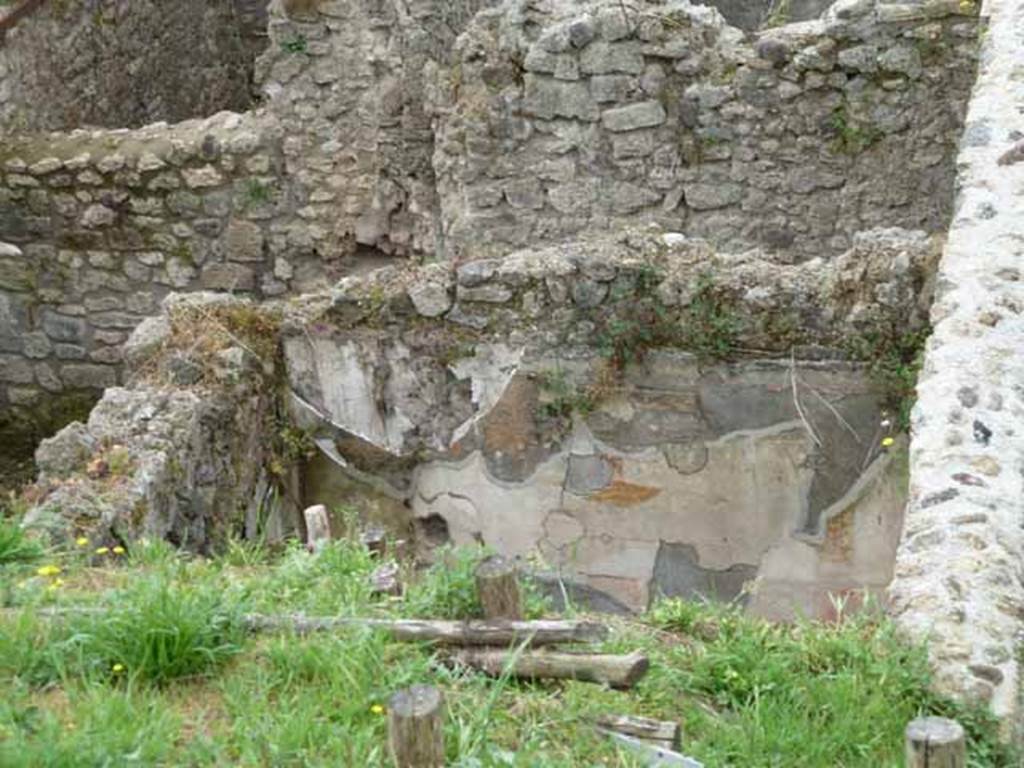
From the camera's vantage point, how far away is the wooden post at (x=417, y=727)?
3248 millimetres

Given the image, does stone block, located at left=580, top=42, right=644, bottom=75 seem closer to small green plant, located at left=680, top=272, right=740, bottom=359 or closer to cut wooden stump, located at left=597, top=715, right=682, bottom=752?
small green plant, located at left=680, top=272, right=740, bottom=359

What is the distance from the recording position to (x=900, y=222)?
7629 millimetres

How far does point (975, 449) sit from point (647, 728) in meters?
1.35

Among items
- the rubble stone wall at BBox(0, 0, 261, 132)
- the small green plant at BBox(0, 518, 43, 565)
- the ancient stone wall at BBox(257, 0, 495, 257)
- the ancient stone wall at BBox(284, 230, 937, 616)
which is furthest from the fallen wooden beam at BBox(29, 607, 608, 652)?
the rubble stone wall at BBox(0, 0, 261, 132)

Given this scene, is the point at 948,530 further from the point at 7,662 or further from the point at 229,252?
the point at 229,252

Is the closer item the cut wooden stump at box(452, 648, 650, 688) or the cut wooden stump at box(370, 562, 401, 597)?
the cut wooden stump at box(452, 648, 650, 688)

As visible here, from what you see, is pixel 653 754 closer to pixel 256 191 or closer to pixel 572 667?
pixel 572 667

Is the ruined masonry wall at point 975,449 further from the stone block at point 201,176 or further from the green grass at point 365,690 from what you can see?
the stone block at point 201,176

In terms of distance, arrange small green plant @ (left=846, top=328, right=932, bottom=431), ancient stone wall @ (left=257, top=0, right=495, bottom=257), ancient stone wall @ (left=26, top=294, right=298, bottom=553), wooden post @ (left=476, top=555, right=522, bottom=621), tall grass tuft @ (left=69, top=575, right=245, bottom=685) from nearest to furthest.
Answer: tall grass tuft @ (left=69, top=575, right=245, bottom=685) < wooden post @ (left=476, top=555, right=522, bottom=621) < ancient stone wall @ (left=26, top=294, right=298, bottom=553) < small green plant @ (left=846, top=328, right=932, bottom=431) < ancient stone wall @ (left=257, top=0, right=495, bottom=257)

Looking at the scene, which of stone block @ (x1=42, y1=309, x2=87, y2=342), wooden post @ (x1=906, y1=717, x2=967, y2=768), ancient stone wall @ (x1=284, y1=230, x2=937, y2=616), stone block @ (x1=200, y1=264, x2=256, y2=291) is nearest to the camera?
wooden post @ (x1=906, y1=717, x2=967, y2=768)

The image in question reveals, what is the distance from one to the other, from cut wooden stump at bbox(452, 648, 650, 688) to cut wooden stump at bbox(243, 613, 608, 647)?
39 millimetres

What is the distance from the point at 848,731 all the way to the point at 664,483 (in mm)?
2556

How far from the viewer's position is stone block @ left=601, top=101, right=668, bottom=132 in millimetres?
7578

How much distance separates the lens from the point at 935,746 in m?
3.15
